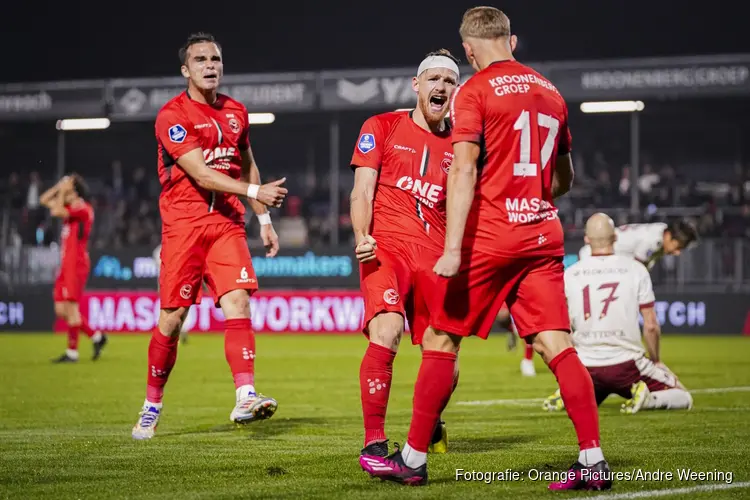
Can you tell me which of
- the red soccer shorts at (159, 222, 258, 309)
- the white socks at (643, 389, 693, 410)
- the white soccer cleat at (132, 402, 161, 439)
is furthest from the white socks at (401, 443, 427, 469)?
the white socks at (643, 389, 693, 410)

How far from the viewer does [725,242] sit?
75.4 feet

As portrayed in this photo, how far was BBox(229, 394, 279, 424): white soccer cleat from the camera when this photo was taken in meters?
7.46

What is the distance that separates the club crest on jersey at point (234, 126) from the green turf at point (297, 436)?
82.7 inches

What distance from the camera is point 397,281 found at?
21.8ft

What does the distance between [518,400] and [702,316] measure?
45.4 feet

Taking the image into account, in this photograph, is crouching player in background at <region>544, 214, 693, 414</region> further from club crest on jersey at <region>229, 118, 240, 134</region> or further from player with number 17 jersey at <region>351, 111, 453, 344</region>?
club crest on jersey at <region>229, 118, 240, 134</region>

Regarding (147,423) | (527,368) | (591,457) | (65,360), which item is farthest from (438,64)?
(65,360)

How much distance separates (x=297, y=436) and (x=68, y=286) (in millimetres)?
9694

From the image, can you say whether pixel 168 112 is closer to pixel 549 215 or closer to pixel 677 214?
pixel 549 215

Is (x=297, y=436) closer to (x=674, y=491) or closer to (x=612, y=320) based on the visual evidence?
(x=612, y=320)

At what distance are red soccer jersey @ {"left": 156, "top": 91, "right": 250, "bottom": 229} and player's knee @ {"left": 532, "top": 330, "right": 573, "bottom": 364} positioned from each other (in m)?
3.08

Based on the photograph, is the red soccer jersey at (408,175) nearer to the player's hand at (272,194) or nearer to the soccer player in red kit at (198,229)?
the player's hand at (272,194)

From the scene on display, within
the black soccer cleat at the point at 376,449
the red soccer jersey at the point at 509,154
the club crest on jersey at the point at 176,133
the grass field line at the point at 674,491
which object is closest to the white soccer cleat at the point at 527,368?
the club crest on jersey at the point at 176,133

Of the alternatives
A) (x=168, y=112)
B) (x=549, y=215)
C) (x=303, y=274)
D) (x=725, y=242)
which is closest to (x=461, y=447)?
(x=549, y=215)
